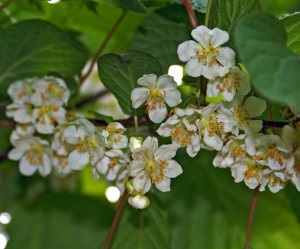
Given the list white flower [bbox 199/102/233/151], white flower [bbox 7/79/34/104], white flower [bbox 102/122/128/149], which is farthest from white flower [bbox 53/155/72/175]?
white flower [bbox 199/102/233/151]

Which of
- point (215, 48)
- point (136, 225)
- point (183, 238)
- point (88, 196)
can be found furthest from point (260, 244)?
point (215, 48)

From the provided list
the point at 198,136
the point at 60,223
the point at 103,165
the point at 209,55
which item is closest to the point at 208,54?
the point at 209,55

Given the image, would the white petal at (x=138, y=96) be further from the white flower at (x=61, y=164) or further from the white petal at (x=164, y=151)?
the white flower at (x=61, y=164)

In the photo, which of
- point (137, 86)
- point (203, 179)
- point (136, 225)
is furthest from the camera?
point (203, 179)

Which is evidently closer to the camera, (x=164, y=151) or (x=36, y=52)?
(x=164, y=151)

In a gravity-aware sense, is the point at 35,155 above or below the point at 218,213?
above

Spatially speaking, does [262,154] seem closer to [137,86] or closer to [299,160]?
[299,160]

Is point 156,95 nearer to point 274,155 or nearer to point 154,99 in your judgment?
point 154,99

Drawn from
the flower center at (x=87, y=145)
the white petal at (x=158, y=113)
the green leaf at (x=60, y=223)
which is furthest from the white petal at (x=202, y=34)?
the green leaf at (x=60, y=223)
